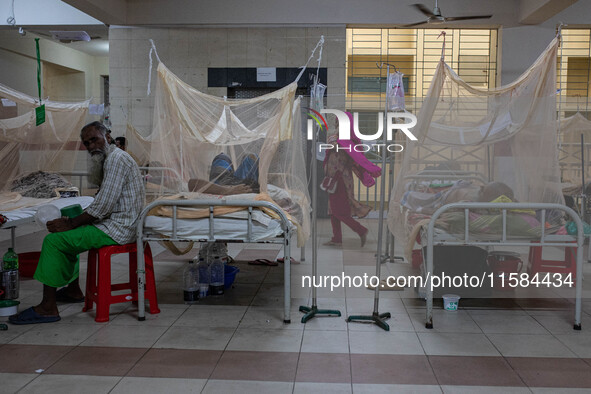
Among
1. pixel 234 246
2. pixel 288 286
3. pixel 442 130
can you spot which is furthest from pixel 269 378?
pixel 234 246

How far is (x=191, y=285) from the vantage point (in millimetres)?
4230

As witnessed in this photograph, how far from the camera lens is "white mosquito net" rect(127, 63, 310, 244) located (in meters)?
4.60

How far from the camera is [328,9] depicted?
8.62 m

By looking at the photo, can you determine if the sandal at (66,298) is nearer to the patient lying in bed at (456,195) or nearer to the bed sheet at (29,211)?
the bed sheet at (29,211)

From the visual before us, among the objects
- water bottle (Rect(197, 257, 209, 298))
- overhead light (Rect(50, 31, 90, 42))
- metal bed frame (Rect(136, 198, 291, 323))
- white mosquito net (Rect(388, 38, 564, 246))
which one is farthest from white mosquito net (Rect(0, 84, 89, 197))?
white mosquito net (Rect(388, 38, 564, 246))

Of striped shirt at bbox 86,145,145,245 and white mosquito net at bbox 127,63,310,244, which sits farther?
white mosquito net at bbox 127,63,310,244

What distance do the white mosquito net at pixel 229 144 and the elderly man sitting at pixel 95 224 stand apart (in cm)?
77

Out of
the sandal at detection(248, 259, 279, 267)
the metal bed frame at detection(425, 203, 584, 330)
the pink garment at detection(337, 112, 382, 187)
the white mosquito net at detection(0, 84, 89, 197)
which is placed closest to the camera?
the metal bed frame at detection(425, 203, 584, 330)

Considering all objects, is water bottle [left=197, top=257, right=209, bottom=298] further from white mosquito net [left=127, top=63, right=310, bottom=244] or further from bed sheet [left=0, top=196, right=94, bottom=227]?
bed sheet [left=0, top=196, right=94, bottom=227]

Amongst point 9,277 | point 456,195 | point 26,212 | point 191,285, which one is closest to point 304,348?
point 191,285

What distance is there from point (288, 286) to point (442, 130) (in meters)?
1.75

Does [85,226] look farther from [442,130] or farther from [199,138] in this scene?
[442,130]

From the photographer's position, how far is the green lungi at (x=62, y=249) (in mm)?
3588

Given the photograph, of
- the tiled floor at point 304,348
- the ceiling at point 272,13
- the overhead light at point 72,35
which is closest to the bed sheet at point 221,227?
the tiled floor at point 304,348
